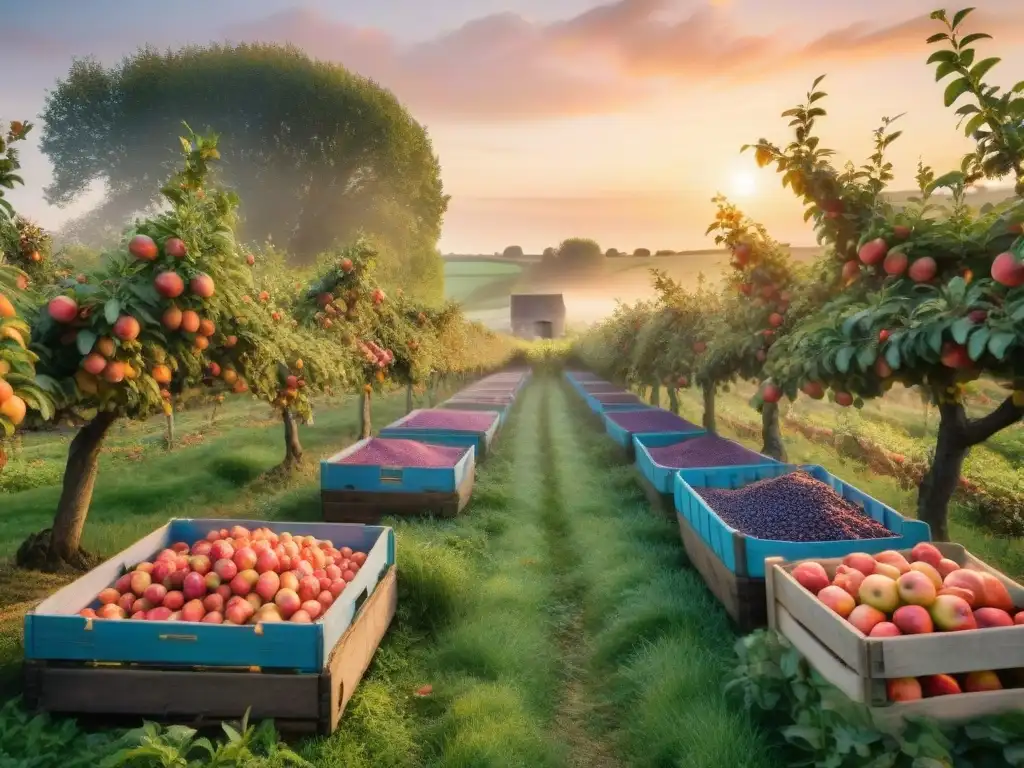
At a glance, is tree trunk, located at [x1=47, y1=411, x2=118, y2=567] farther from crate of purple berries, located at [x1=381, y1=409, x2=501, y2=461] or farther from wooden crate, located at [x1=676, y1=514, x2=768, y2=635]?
wooden crate, located at [x1=676, y1=514, x2=768, y2=635]

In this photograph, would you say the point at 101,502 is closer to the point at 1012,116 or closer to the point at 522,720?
the point at 522,720

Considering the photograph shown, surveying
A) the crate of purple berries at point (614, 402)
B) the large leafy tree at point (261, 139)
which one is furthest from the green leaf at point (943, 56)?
the large leafy tree at point (261, 139)

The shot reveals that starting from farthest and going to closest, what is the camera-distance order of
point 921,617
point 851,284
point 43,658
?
point 851,284, point 43,658, point 921,617

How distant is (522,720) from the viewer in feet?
17.5

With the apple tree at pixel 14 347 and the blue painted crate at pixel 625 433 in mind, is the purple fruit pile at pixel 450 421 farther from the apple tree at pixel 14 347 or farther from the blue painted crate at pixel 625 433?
the apple tree at pixel 14 347

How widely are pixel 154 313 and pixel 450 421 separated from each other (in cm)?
1126

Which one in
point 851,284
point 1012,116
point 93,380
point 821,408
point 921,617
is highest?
point 1012,116

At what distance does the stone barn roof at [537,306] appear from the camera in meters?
86.4

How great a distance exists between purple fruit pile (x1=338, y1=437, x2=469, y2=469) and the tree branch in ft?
23.0

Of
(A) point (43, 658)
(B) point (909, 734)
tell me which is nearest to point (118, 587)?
(A) point (43, 658)

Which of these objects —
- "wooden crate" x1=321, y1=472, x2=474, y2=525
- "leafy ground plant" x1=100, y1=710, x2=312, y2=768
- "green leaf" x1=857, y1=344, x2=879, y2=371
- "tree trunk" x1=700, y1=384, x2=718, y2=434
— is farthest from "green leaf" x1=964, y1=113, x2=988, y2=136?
"tree trunk" x1=700, y1=384, x2=718, y2=434

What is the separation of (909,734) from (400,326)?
13.5 m

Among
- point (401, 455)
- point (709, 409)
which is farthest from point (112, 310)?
point (709, 409)

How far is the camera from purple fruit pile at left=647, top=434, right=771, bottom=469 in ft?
37.6
